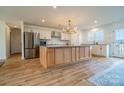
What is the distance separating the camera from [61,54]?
13.6 feet

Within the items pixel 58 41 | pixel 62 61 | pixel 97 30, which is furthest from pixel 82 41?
pixel 62 61

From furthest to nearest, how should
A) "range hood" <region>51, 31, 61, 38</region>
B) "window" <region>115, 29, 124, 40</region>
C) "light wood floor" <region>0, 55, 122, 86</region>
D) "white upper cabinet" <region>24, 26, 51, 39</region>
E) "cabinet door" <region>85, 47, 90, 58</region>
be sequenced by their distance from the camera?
1. "range hood" <region>51, 31, 61, 38</region>
2. "white upper cabinet" <region>24, 26, 51, 39</region>
3. "window" <region>115, 29, 124, 40</region>
4. "cabinet door" <region>85, 47, 90, 58</region>
5. "light wood floor" <region>0, 55, 122, 86</region>

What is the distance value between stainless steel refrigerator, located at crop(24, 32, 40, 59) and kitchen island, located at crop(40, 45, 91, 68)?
211cm

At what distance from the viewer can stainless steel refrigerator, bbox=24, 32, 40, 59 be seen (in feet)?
19.5

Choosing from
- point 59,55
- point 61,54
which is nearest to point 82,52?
point 61,54

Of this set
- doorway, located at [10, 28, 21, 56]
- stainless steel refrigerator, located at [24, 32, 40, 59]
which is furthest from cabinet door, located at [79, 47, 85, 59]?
doorway, located at [10, 28, 21, 56]

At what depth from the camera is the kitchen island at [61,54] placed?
12.5 ft

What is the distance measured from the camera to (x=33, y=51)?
6250mm

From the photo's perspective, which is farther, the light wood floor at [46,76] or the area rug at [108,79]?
the light wood floor at [46,76]

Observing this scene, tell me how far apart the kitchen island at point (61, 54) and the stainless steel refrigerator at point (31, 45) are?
2.11m

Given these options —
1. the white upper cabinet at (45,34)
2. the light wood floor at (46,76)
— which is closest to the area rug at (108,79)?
the light wood floor at (46,76)

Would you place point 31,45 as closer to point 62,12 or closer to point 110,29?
point 62,12

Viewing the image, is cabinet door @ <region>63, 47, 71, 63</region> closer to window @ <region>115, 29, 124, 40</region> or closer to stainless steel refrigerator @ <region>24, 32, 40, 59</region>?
stainless steel refrigerator @ <region>24, 32, 40, 59</region>

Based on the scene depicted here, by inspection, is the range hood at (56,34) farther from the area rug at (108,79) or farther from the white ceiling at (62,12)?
the area rug at (108,79)
